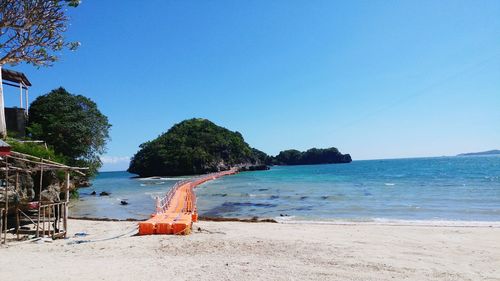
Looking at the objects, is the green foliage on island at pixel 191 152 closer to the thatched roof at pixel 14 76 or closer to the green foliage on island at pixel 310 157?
the green foliage on island at pixel 310 157

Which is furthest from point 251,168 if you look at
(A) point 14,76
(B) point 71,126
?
(A) point 14,76

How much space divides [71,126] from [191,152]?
6764 cm

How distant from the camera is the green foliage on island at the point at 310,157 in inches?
6998

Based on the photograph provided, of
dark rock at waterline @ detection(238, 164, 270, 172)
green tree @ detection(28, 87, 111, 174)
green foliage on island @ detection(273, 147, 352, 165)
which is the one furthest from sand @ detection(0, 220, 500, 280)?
green foliage on island @ detection(273, 147, 352, 165)

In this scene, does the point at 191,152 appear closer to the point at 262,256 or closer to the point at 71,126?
the point at 71,126

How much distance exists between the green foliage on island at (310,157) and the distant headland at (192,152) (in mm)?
46993

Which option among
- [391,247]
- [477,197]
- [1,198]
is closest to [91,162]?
[1,198]

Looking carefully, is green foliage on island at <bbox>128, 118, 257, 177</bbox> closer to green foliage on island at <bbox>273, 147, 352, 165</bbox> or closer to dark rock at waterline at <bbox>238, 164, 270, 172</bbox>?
dark rock at waterline at <bbox>238, 164, 270, 172</bbox>

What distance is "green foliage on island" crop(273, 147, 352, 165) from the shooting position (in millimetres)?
177750

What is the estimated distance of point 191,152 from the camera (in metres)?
97.3

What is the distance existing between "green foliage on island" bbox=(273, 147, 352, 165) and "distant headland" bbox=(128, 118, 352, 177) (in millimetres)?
46993

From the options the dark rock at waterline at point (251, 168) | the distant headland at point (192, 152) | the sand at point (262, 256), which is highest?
the distant headland at point (192, 152)

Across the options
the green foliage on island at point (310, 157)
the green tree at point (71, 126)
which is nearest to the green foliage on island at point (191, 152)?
the green foliage on island at point (310, 157)

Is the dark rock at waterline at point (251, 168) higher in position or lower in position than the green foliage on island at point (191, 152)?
lower
